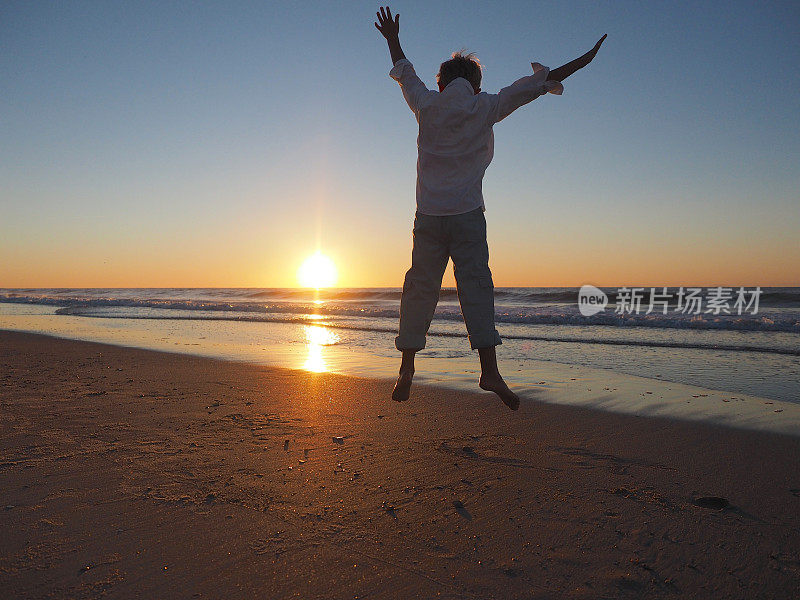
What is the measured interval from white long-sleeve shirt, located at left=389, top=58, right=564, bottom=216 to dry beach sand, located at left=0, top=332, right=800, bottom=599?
1.58 meters

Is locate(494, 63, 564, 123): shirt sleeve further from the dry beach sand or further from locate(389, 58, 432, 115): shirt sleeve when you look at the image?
the dry beach sand

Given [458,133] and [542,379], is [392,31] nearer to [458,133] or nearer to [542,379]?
[458,133]

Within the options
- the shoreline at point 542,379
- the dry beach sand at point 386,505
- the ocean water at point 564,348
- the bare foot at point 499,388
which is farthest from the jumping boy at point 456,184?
the ocean water at point 564,348

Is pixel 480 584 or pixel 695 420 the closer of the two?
pixel 480 584

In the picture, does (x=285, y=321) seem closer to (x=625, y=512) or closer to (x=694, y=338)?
(x=694, y=338)

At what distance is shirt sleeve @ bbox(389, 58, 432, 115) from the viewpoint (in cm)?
327

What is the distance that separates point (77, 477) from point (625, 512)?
2667mm

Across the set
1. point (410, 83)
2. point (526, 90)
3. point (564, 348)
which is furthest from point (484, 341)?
point (564, 348)

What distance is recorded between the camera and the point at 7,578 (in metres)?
1.83

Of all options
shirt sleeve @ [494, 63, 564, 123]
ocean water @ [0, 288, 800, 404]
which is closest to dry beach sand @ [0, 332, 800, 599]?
shirt sleeve @ [494, 63, 564, 123]

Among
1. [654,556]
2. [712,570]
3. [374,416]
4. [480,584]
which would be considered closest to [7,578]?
[480,584]

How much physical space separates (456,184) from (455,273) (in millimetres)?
539

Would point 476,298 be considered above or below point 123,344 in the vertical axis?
above

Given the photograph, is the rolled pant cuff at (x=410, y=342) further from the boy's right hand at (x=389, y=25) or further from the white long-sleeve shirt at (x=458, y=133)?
the boy's right hand at (x=389, y=25)
